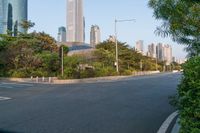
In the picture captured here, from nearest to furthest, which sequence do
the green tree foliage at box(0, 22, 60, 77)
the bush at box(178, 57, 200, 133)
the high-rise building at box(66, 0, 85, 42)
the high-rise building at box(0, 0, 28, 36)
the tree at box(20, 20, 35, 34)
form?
the bush at box(178, 57, 200, 133) → the green tree foliage at box(0, 22, 60, 77) → the tree at box(20, 20, 35, 34) → the high-rise building at box(0, 0, 28, 36) → the high-rise building at box(66, 0, 85, 42)

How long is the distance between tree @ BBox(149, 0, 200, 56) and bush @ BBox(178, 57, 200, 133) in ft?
10.2

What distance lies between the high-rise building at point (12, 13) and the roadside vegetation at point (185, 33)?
256ft

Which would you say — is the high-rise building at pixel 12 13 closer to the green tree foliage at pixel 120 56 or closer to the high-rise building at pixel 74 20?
the green tree foliage at pixel 120 56

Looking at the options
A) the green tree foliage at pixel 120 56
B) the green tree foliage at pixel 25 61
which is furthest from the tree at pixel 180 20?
the green tree foliage at pixel 120 56

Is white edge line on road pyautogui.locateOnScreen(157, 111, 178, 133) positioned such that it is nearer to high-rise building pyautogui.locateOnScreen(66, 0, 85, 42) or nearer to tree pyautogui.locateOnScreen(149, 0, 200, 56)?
tree pyautogui.locateOnScreen(149, 0, 200, 56)

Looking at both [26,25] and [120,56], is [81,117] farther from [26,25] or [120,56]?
[120,56]

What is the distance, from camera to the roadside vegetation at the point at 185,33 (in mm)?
6270

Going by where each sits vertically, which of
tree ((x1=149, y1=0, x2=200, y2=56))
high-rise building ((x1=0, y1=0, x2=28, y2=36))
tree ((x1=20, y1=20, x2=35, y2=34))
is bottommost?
tree ((x1=149, y1=0, x2=200, y2=56))

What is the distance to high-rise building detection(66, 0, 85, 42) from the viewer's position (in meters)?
175

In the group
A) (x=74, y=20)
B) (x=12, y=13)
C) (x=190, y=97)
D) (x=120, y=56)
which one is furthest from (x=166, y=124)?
Result: (x=74, y=20)

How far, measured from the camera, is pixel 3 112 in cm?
1362

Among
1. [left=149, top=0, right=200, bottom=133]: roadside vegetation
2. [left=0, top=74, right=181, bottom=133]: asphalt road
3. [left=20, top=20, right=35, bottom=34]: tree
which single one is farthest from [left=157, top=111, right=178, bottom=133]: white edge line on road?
[left=20, top=20, right=35, bottom=34]: tree

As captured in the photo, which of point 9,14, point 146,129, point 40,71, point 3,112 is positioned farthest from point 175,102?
point 9,14

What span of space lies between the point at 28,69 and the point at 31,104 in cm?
3637
